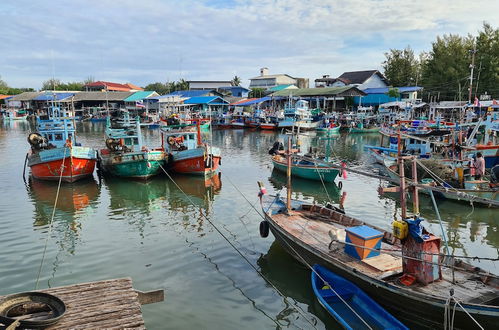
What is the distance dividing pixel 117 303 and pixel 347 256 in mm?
6243

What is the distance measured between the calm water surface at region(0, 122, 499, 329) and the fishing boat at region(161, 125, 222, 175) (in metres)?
0.89

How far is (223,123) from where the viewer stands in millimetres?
68375

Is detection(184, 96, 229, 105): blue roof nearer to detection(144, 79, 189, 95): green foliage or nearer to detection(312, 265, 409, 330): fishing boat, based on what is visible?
detection(144, 79, 189, 95): green foliage

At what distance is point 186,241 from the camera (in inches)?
562

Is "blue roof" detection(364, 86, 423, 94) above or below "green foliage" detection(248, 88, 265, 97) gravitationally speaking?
below

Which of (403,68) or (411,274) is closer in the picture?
(411,274)

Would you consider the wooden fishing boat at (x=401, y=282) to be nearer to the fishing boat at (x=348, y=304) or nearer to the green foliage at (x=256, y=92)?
the fishing boat at (x=348, y=304)

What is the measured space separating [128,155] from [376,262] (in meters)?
17.9

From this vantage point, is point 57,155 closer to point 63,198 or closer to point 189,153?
point 63,198

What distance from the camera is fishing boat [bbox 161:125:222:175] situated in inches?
960

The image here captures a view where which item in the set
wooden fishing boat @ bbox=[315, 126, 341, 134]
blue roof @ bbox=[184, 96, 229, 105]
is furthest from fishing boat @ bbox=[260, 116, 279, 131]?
blue roof @ bbox=[184, 96, 229, 105]

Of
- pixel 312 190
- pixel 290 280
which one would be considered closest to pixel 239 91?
pixel 312 190

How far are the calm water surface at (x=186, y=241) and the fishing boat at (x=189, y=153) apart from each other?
35.1 inches

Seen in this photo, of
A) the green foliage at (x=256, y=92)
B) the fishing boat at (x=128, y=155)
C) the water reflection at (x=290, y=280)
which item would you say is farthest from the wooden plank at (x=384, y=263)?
the green foliage at (x=256, y=92)
